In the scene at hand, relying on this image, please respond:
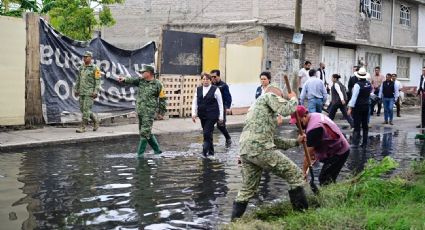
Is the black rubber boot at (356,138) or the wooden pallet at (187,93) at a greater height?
the wooden pallet at (187,93)

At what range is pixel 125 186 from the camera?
8.05m

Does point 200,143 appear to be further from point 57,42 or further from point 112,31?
point 112,31

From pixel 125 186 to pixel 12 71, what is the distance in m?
6.63

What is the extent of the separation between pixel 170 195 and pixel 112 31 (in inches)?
952

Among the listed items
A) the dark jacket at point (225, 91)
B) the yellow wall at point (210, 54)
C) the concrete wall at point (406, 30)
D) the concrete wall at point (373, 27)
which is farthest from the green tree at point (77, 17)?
the concrete wall at point (406, 30)

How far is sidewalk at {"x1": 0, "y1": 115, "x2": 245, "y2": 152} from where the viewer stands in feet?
39.1

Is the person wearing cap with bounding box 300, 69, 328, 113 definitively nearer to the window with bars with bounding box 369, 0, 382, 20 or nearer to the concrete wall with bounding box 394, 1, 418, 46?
the window with bars with bounding box 369, 0, 382, 20

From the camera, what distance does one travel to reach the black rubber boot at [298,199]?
6.02 meters

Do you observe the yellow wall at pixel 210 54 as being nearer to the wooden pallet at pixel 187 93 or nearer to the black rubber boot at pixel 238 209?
the wooden pallet at pixel 187 93

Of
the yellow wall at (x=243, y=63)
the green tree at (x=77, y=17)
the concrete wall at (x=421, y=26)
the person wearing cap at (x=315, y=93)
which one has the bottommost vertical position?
the person wearing cap at (x=315, y=93)

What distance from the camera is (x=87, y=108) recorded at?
13.6m

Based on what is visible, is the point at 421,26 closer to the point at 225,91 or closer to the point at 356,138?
the point at 356,138

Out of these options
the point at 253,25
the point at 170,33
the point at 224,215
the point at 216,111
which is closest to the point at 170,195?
the point at 224,215

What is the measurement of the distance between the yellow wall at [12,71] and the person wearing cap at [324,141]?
8520 mm
